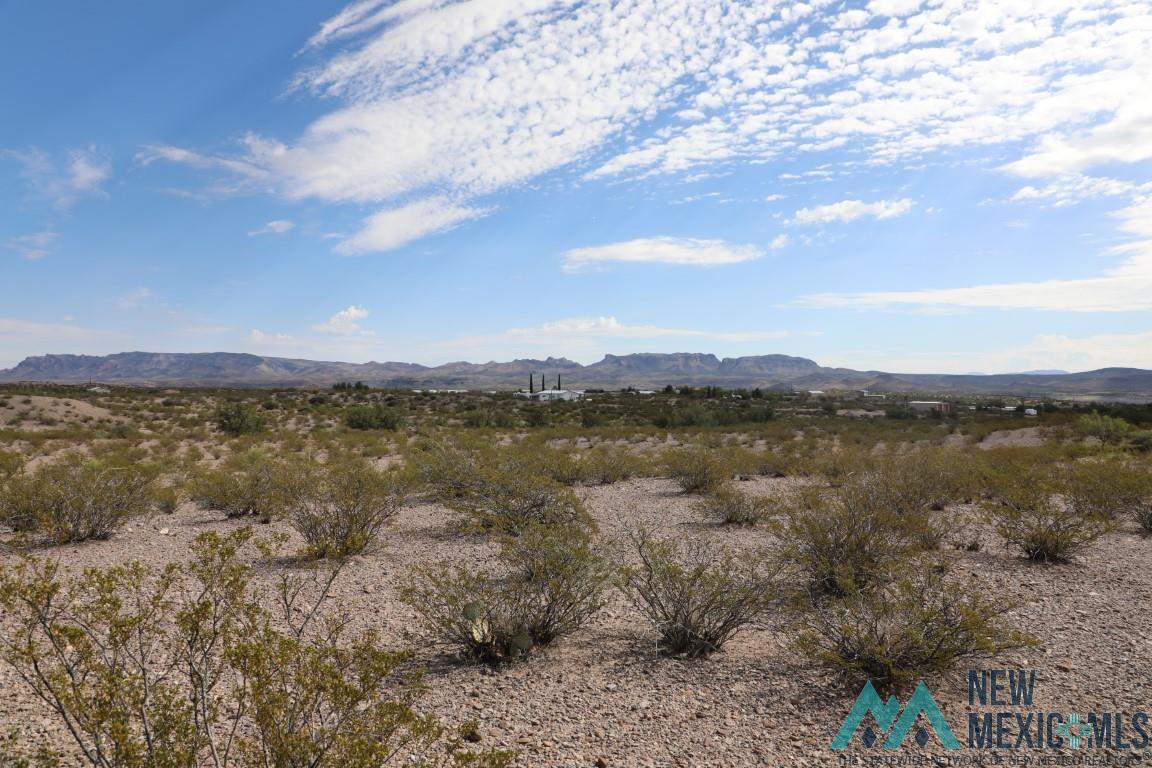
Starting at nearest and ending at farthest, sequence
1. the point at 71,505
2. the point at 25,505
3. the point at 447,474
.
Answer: the point at 71,505, the point at 25,505, the point at 447,474

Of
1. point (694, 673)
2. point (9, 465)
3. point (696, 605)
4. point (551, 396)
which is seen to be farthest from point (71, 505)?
point (551, 396)

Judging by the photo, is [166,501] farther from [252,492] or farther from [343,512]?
[343,512]

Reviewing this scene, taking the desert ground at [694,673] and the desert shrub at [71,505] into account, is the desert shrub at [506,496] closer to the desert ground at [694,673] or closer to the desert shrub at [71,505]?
the desert ground at [694,673]

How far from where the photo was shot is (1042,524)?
33.2 feet

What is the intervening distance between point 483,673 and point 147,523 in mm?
9505

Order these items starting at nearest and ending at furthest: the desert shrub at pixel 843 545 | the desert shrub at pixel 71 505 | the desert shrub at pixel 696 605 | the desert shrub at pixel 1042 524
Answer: the desert shrub at pixel 696 605
the desert shrub at pixel 843 545
the desert shrub at pixel 1042 524
the desert shrub at pixel 71 505

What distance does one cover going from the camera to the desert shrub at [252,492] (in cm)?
1270

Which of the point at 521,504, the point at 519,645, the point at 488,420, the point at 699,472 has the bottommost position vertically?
the point at 488,420

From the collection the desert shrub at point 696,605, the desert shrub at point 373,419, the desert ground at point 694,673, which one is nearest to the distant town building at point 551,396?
the desert shrub at point 373,419

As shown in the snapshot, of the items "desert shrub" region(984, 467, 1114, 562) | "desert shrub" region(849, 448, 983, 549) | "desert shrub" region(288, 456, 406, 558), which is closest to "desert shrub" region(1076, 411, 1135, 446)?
"desert shrub" region(849, 448, 983, 549)

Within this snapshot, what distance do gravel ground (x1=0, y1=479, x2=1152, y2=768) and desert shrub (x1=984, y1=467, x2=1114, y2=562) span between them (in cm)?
61

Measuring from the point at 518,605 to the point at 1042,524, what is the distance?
8462mm

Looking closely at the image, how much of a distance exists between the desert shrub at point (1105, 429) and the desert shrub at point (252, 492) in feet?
88.8

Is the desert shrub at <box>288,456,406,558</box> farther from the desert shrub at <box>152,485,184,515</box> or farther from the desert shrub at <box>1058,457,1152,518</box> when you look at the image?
the desert shrub at <box>1058,457,1152,518</box>
